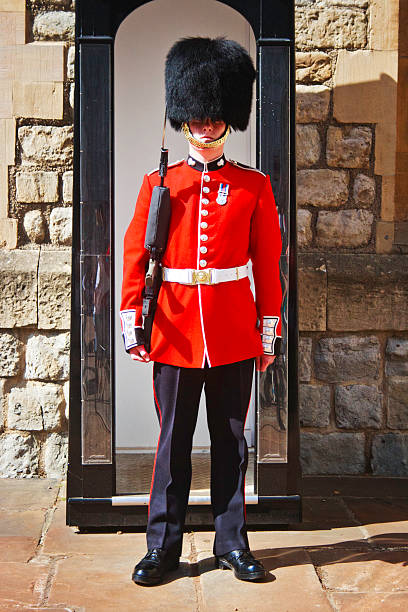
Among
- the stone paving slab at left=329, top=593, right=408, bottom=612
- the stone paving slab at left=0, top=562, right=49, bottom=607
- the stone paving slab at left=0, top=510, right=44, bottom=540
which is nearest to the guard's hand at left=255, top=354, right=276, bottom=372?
the stone paving slab at left=329, top=593, right=408, bottom=612

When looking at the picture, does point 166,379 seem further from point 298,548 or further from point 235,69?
point 235,69

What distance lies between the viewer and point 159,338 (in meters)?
2.68

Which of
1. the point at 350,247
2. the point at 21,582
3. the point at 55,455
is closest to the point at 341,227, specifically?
the point at 350,247

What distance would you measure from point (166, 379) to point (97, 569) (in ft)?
2.25

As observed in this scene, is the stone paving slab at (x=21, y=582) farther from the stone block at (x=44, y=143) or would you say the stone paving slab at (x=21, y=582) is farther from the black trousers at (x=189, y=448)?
the stone block at (x=44, y=143)

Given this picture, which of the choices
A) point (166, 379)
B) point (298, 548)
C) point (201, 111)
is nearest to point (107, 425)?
point (166, 379)

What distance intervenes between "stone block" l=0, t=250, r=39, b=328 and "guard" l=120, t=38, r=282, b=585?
119 cm

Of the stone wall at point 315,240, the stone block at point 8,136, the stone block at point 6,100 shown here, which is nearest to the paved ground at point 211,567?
the stone wall at point 315,240

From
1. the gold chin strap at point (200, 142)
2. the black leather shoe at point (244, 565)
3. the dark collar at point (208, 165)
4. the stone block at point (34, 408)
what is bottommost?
the black leather shoe at point (244, 565)

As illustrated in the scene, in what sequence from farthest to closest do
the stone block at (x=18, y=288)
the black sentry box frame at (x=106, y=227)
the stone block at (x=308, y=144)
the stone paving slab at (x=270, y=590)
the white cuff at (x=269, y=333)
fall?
the stone block at (x=308, y=144) < the stone block at (x=18, y=288) < the black sentry box frame at (x=106, y=227) < the white cuff at (x=269, y=333) < the stone paving slab at (x=270, y=590)

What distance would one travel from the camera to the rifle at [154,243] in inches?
104

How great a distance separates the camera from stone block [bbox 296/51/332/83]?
3.88m

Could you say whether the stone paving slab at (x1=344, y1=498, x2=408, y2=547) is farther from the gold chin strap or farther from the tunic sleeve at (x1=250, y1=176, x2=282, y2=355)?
the gold chin strap

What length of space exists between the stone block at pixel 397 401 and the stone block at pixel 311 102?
1284mm
